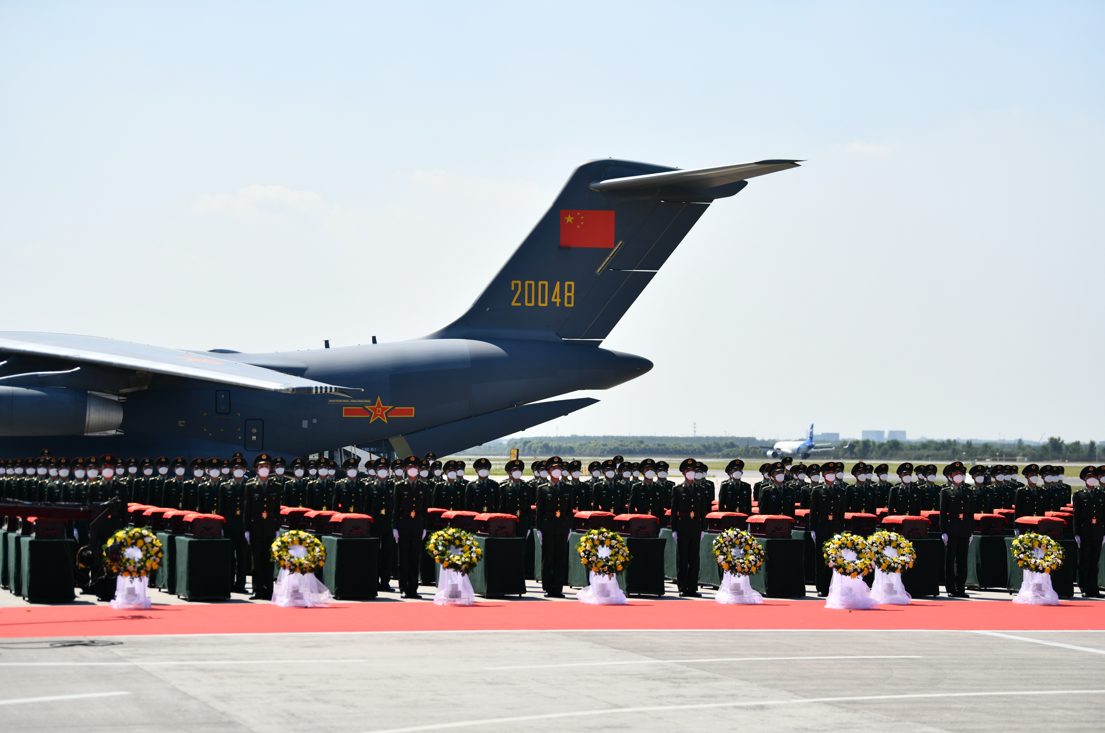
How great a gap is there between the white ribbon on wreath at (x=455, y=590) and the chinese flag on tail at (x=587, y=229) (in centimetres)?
1207

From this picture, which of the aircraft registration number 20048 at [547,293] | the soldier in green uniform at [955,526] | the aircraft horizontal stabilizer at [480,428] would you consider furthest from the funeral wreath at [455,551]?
the aircraft registration number 20048 at [547,293]

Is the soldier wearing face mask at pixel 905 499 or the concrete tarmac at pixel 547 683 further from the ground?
the soldier wearing face mask at pixel 905 499

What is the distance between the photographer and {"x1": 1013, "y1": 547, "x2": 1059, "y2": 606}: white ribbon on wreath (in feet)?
49.6

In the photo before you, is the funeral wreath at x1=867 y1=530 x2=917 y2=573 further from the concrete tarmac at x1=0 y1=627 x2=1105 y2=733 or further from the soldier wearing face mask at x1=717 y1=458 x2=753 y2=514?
the concrete tarmac at x1=0 y1=627 x2=1105 y2=733

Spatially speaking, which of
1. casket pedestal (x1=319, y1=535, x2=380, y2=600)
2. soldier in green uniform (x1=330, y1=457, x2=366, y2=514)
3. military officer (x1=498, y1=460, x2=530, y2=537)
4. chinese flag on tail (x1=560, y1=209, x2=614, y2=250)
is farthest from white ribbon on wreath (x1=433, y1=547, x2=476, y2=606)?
chinese flag on tail (x1=560, y1=209, x2=614, y2=250)

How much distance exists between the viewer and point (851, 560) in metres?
14.0

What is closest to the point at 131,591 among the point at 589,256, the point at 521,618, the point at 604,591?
the point at 521,618

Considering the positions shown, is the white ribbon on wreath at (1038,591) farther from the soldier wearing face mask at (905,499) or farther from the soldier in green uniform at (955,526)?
the soldier wearing face mask at (905,499)

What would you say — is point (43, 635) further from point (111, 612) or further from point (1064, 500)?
point (1064, 500)

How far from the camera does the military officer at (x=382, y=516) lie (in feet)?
50.7

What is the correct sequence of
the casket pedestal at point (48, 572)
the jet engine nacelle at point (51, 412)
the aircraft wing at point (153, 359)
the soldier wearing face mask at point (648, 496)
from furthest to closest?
the jet engine nacelle at point (51, 412), the aircraft wing at point (153, 359), the soldier wearing face mask at point (648, 496), the casket pedestal at point (48, 572)

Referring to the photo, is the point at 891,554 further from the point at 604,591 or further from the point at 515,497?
the point at 515,497

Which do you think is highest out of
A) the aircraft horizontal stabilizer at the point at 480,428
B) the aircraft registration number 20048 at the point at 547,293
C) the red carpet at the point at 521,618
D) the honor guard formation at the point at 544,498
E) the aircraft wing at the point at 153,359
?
the aircraft registration number 20048 at the point at 547,293

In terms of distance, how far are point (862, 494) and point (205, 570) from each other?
31.9 feet
